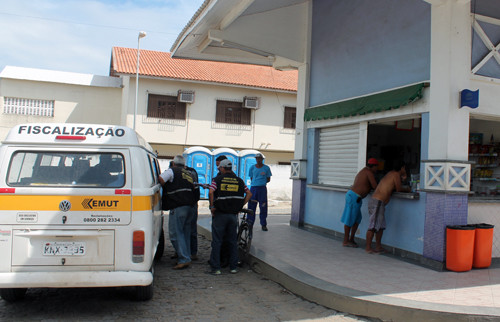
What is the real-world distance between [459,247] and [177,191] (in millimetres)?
4161

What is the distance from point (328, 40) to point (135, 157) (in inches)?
256

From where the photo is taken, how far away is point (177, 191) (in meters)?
6.57

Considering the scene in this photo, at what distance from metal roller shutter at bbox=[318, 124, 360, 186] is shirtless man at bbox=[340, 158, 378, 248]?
3.28ft

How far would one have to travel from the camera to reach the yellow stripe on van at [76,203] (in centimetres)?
447

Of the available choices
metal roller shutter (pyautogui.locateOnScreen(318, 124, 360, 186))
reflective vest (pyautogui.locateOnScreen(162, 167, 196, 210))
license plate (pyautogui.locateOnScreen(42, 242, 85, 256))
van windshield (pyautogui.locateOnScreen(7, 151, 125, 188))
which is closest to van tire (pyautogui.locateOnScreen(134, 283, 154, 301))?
license plate (pyautogui.locateOnScreen(42, 242, 85, 256))

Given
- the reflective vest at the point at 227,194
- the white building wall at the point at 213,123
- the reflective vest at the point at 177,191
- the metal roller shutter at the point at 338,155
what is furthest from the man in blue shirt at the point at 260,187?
the white building wall at the point at 213,123

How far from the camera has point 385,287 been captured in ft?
18.1

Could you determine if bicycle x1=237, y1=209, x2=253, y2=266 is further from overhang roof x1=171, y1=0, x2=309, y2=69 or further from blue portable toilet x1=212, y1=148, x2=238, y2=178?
blue portable toilet x1=212, y1=148, x2=238, y2=178

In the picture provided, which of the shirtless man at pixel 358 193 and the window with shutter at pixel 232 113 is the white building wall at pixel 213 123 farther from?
the shirtless man at pixel 358 193

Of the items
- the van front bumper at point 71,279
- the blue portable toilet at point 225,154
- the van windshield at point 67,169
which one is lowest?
the van front bumper at point 71,279

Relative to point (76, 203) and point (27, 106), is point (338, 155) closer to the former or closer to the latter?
point (76, 203)

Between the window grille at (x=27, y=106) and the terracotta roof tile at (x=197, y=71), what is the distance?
414cm

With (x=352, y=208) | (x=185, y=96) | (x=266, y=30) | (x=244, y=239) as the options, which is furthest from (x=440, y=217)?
(x=185, y=96)

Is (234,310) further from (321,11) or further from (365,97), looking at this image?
(321,11)
